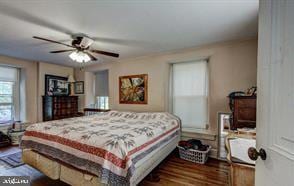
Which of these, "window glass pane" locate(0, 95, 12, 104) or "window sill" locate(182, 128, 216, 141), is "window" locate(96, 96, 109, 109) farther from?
"window sill" locate(182, 128, 216, 141)

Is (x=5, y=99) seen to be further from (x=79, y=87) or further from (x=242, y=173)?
(x=242, y=173)

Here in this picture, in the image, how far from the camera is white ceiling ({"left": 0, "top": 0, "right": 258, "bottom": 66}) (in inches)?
67.7

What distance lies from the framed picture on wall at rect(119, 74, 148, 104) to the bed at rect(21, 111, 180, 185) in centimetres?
146

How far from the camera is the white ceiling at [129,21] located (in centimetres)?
172

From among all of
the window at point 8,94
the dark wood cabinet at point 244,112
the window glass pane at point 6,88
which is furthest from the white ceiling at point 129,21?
the window glass pane at point 6,88

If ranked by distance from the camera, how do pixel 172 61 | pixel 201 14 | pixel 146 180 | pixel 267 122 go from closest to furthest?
1. pixel 267 122
2. pixel 201 14
3. pixel 146 180
4. pixel 172 61

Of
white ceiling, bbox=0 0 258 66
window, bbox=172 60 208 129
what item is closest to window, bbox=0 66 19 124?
white ceiling, bbox=0 0 258 66

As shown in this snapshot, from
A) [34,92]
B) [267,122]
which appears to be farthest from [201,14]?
[34,92]

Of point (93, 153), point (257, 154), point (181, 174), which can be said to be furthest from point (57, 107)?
point (257, 154)

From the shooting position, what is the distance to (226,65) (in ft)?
9.73

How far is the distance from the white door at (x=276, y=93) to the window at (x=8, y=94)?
213 inches

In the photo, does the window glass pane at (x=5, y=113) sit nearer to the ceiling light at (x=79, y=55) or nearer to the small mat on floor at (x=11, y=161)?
the small mat on floor at (x=11, y=161)

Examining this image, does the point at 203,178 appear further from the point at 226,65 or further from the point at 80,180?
the point at 226,65

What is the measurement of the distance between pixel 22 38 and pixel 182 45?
2.92m
